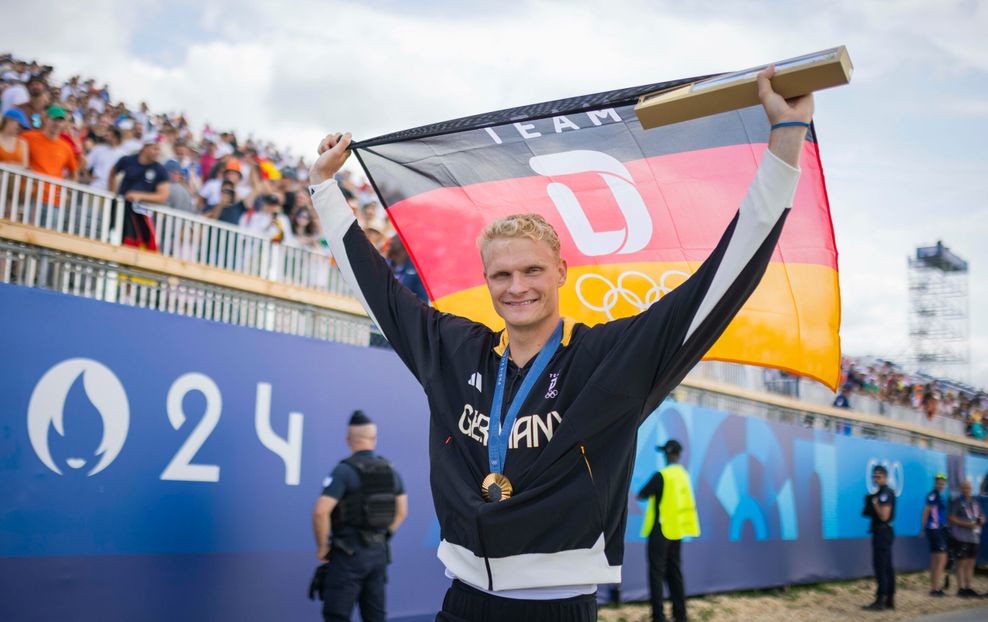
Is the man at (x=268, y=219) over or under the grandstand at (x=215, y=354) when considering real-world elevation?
over

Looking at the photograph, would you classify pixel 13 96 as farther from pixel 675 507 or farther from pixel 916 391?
pixel 916 391

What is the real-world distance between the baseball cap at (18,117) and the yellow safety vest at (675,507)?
7.39 meters

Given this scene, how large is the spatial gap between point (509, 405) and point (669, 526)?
7813 mm

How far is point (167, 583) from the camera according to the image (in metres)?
6.88

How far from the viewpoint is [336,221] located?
10.0ft

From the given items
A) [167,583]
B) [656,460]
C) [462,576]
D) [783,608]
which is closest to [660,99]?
[462,576]

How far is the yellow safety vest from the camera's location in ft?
32.4

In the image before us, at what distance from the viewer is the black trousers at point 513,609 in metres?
2.49

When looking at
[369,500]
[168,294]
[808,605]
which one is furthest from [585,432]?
[808,605]

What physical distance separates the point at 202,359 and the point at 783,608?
911cm

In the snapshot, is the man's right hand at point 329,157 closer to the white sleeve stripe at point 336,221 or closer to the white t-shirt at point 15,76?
the white sleeve stripe at point 336,221

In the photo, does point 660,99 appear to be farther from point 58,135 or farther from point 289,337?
point 58,135

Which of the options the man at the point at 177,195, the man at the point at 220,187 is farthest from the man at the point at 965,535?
the man at the point at 177,195

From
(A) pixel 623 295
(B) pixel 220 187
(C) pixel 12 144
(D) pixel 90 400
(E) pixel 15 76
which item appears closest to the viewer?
(A) pixel 623 295
